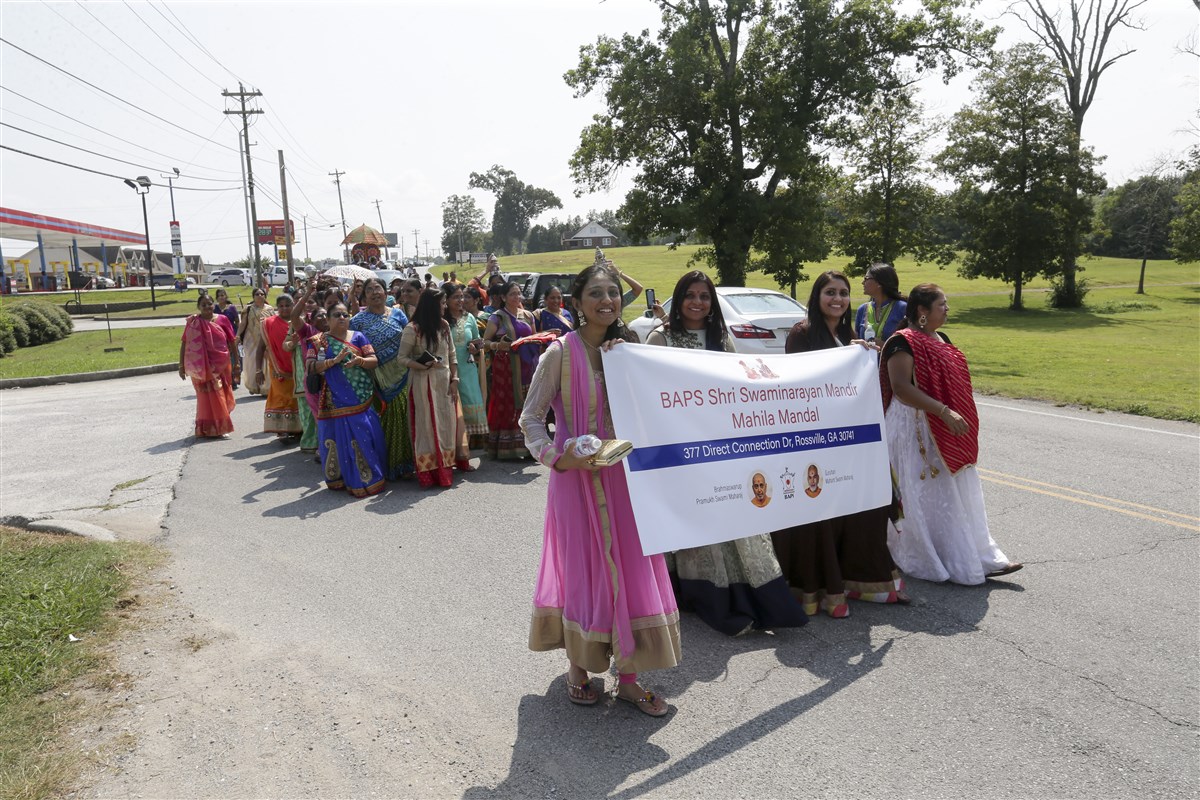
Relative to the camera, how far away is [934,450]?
5023mm

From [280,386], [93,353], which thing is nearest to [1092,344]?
[280,386]

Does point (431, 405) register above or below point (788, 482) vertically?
below

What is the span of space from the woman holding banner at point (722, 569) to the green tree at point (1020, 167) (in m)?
34.3

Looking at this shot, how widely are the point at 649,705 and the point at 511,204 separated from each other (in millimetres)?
138083

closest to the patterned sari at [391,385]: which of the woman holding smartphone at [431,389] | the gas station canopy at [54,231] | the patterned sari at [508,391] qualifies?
the woman holding smartphone at [431,389]

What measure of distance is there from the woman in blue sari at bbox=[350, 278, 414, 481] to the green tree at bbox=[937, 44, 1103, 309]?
32094 mm

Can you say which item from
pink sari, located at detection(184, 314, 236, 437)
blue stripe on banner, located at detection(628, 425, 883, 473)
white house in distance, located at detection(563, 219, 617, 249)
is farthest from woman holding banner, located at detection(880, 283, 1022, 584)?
white house in distance, located at detection(563, 219, 617, 249)

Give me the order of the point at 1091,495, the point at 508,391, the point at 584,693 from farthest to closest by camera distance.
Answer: the point at 508,391 < the point at 1091,495 < the point at 584,693

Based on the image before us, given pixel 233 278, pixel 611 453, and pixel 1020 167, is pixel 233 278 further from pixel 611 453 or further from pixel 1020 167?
pixel 611 453

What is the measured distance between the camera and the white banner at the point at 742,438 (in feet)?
11.6

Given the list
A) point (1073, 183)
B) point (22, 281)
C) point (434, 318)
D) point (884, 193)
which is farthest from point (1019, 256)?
point (22, 281)

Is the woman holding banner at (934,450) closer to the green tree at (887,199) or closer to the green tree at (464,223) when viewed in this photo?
the green tree at (887,199)

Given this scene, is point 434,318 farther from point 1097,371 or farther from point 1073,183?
point 1073,183

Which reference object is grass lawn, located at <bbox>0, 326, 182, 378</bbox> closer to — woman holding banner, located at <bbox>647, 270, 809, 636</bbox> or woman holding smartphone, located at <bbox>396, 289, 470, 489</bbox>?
woman holding smartphone, located at <bbox>396, 289, 470, 489</bbox>
